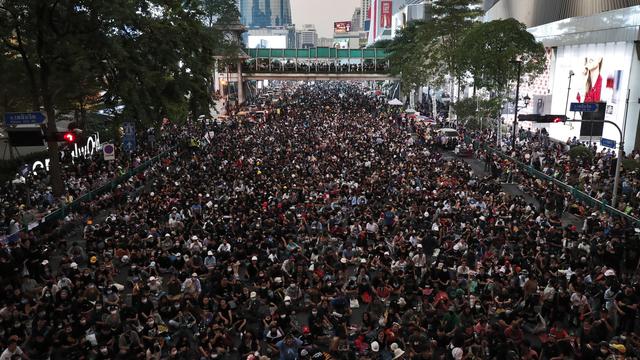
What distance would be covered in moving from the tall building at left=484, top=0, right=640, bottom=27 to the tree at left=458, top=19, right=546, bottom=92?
215 inches

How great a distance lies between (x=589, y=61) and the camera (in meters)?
35.3

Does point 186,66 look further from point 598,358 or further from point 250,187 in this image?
point 598,358

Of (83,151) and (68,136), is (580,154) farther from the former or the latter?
(83,151)

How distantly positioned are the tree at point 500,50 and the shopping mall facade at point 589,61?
7.38ft

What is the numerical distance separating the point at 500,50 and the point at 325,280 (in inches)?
1012

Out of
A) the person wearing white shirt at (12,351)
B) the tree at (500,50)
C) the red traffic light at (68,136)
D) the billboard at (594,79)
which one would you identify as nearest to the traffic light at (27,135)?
the red traffic light at (68,136)

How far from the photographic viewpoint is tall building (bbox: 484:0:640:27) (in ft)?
113

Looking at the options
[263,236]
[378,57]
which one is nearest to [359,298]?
[263,236]

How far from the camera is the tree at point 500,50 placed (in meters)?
32.8

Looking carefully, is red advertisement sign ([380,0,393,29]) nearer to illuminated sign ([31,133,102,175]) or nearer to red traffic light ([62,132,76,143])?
illuminated sign ([31,133,102,175])

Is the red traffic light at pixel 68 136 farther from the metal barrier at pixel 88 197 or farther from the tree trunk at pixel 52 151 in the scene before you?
the tree trunk at pixel 52 151

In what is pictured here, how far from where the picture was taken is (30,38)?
22.3m

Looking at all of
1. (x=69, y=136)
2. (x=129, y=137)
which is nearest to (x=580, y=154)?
(x=129, y=137)

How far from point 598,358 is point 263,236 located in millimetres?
9647
